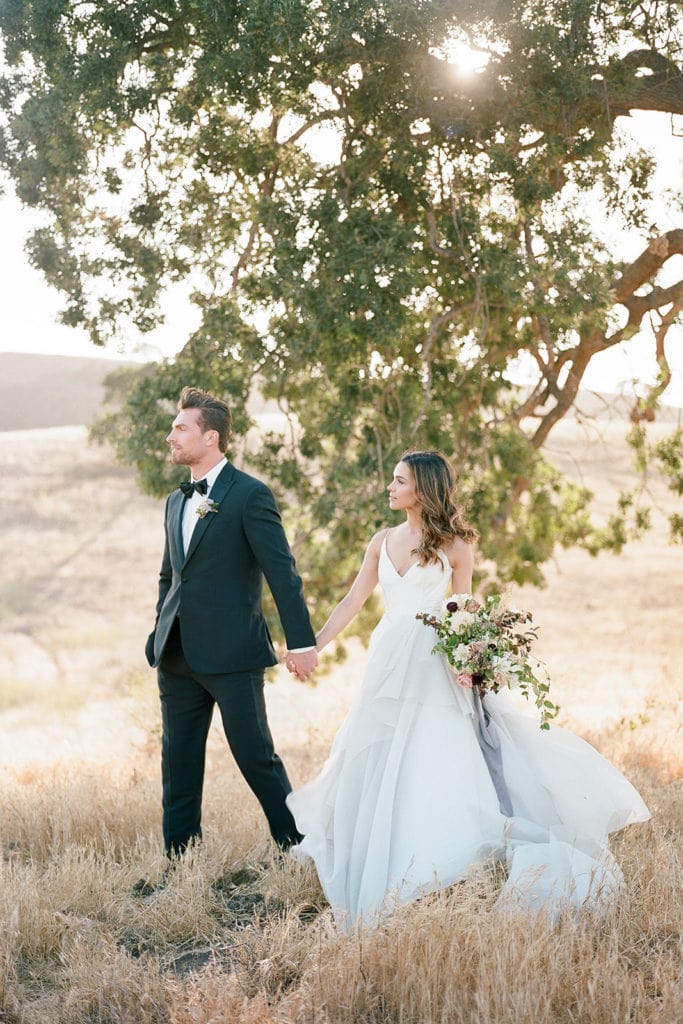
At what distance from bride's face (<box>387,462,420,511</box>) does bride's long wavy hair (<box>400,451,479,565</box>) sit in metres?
0.02

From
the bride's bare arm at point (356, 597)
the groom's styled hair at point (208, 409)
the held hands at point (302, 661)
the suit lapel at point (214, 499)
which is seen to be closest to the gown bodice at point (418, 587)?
the bride's bare arm at point (356, 597)

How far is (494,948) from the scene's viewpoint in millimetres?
3781

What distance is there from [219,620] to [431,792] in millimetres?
1411

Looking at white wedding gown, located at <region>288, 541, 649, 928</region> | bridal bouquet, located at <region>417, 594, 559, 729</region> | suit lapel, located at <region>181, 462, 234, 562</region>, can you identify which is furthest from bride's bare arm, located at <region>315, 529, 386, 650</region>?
suit lapel, located at <region>181, 462, 234, 562</region>

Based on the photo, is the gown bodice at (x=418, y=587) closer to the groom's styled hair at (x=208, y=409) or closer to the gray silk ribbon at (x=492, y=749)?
the gray silk ribbon at (x=492, y=749)

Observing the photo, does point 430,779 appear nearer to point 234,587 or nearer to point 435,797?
point 435,797

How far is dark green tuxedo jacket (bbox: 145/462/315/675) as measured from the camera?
5.50 metres

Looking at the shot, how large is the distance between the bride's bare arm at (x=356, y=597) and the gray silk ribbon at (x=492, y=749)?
84 centimetres

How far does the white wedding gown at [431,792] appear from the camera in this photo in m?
4.76

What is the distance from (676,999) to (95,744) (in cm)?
991

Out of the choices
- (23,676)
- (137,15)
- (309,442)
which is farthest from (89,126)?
(23,676)

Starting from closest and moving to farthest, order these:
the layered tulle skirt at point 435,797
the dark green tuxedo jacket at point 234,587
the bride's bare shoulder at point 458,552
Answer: the layered tulle skirt at point 435,797
the dark green tuxedo jacket at point 234,587
the bride's bare shoulder at point 458,552

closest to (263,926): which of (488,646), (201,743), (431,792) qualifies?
(431,792)

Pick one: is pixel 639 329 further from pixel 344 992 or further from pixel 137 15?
pixel 344 992
